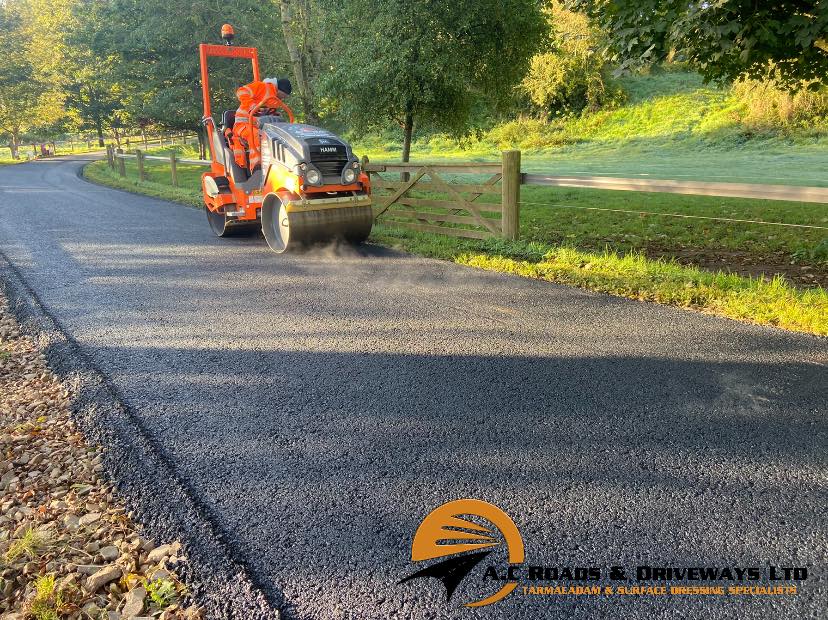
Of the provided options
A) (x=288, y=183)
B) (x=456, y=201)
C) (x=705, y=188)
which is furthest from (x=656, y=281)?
(x=288, y=183)

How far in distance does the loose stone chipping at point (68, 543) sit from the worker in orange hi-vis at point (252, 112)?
622 centimetres

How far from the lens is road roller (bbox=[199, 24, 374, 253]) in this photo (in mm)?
7824

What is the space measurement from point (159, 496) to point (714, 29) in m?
6.50

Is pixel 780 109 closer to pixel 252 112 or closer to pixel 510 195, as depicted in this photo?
pixel 510 195

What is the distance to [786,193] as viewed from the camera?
5750mm

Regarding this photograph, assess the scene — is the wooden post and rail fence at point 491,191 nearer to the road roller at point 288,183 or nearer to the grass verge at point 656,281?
the grass verge at point 656,281

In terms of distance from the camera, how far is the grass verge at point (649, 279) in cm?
520

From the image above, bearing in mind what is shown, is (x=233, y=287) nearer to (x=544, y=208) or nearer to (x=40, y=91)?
(x=544, y=208)

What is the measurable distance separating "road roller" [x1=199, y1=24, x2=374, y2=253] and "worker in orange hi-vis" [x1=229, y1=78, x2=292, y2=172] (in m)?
0.02

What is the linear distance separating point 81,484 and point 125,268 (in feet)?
17.2

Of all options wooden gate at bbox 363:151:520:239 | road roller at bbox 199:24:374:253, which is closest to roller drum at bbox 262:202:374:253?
road roller at bbox 199:24:374:253

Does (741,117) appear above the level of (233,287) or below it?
above

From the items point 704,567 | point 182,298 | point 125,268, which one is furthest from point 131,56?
point 704,567

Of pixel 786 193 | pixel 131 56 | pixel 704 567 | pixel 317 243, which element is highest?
pixel 131 56
